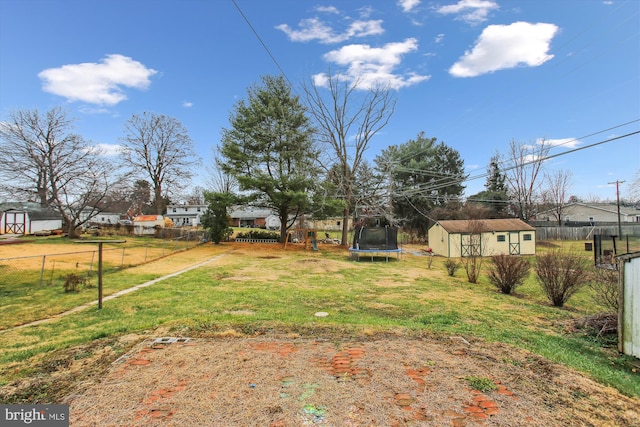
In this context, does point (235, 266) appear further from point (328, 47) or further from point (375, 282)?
point (328, 47)

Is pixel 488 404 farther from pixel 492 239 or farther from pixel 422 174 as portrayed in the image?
pixel 422 174

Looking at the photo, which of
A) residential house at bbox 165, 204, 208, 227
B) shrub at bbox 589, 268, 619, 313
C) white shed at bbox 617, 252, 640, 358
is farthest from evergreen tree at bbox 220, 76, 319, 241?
residential house at bbox 165, 204, 208, 227

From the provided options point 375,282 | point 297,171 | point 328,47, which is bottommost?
point 375,282

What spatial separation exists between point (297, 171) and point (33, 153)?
20647mm

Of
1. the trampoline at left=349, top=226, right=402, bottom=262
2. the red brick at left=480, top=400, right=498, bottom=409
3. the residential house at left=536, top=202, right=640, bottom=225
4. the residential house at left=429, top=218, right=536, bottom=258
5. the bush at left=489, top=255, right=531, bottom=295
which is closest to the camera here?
the red brick at left=480, top=400, right=498, bottom=409

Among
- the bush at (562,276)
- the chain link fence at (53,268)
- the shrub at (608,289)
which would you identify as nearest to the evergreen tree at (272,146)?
the chain link fence at (53,268)

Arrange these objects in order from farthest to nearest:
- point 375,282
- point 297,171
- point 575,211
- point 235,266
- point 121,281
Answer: point 575,211 → point 297,171 → point 235,266 → point 375,282 → point 121,281

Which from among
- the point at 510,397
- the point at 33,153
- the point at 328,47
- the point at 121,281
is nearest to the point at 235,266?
the point at 121,281

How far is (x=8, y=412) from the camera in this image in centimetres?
275

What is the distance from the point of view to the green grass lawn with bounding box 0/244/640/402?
4609 mm

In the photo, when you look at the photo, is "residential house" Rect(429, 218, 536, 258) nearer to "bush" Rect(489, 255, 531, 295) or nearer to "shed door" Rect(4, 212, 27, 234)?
"bush" Rect(489, 255, 531, 295)

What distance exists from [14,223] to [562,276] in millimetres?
40535
